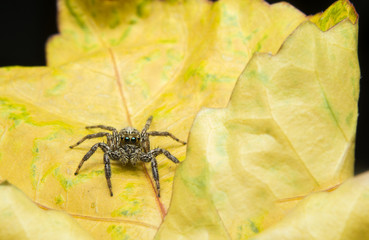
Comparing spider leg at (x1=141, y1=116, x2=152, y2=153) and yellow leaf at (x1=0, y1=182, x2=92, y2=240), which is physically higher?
yellow leaf at (x1=0, y1=182, x2=92, y2=240)

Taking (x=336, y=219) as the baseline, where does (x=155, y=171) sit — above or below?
below

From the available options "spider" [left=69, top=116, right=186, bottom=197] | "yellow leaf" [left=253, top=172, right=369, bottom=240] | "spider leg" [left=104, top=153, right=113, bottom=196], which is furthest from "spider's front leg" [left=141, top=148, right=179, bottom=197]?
"yellow leaf" [left=253, top=172, right=369, bottom=240]

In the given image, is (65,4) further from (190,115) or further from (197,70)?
(190,115)

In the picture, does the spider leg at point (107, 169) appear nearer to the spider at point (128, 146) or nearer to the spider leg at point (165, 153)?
the spider at point (128, 146)

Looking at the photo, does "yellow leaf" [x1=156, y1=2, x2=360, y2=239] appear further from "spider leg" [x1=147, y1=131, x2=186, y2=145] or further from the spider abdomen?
the spider abdomen

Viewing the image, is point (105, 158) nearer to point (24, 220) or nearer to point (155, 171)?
point (155, 171)

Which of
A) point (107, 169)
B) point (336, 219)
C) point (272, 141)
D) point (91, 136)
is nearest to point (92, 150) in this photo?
point (91, 136)
